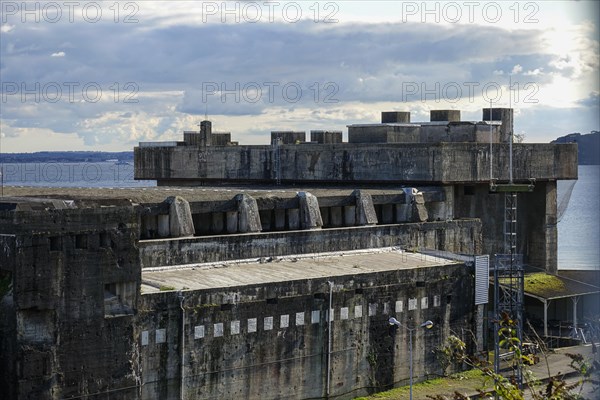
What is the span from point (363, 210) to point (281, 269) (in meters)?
7.41

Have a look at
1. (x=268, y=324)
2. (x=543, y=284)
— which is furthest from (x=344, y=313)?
(x=543, y=284)

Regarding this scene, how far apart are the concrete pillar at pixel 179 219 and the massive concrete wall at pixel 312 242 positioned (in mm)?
904

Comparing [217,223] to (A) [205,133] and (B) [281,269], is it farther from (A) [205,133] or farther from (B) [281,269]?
(A) [205,133]

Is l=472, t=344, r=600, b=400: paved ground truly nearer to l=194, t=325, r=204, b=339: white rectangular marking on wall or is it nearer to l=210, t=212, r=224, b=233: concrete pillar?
l=194, t=325, r=204, b=339: white rectangular marking on wall

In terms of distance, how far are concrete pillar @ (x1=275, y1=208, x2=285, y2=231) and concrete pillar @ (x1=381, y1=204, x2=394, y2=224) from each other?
215 inches

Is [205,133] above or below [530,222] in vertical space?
above

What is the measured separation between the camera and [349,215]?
145 feet

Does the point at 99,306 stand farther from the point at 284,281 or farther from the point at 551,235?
the point at 551,235

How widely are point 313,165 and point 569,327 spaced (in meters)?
13.8

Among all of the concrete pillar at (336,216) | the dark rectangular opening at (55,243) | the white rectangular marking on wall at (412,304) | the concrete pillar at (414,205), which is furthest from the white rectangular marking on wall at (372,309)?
the dark rectangular opening at (55,243)

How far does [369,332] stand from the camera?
120 feet

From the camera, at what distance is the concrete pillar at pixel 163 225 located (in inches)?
1487

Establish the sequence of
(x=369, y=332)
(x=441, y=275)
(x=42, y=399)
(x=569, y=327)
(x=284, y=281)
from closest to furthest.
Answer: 1. (x=42, y=399)
2. (x=284, y=281)
3. (x=369, y=332)
4. (x=441, y=275)
5. (x=569, y=327)

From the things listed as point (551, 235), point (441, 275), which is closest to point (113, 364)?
point (441, 275)
